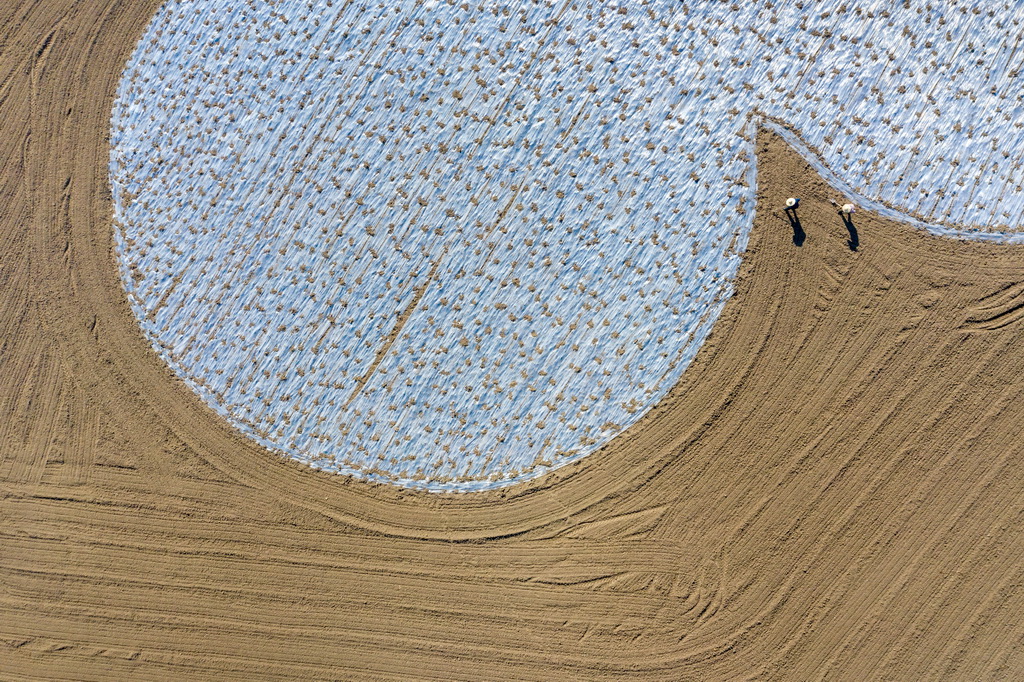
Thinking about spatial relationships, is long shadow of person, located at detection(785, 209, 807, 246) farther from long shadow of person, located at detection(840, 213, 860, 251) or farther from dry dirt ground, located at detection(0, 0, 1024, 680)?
long shadow of person, located at detection(840, 213, 860, 251)

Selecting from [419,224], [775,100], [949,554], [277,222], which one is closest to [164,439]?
[277,222]

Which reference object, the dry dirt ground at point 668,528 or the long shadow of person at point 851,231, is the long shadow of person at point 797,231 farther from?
the long shadow of person at point 851,231

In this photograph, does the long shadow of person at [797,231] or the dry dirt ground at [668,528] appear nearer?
the dry dirt ground at [668,528]

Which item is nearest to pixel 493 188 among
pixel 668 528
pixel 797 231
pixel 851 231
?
pixel 797 231

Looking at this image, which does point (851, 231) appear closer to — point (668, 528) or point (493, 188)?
point (668, 528)

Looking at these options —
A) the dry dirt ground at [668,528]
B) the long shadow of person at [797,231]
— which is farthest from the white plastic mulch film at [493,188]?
the long shadow of person at [797,231]

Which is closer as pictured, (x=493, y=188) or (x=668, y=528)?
(x=668, y=528)

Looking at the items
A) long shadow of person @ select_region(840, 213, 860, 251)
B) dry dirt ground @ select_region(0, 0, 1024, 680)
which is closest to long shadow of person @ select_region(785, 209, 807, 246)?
dry dirt ground @ select_region(0, 0, 1024, 680)
